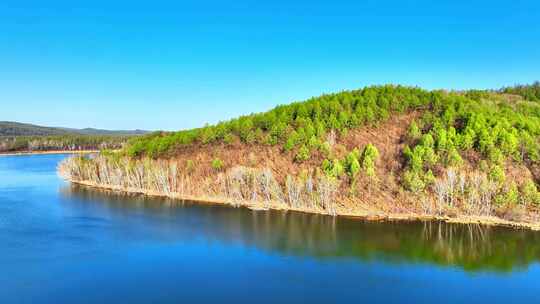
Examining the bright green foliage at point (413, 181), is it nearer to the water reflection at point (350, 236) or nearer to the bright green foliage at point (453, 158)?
the bright green foliage at point (453, 158)

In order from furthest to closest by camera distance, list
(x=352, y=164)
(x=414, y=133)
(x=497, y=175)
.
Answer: (x=414, y=133), (x=352, y=164), (x=497, y=175)

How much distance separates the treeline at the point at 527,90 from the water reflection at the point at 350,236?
54.6 metres

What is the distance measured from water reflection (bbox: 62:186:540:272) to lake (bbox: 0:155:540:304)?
0.35 ft

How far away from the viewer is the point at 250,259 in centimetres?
2967

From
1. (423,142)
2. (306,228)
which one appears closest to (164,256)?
(306,228)

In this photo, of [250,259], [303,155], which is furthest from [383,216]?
[250,259]

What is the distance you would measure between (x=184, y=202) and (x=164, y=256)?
21532 millimetres

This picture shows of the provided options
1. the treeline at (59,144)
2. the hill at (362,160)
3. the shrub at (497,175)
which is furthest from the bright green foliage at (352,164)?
the treeline at (59,144)

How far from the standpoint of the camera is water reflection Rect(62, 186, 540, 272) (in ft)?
101

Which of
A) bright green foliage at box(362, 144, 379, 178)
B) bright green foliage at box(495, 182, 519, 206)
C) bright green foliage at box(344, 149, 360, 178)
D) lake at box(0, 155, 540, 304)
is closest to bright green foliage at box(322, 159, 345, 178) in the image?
bright green foliage at box(344, 149, 360, 178)

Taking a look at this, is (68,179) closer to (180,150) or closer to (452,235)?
(180,150)

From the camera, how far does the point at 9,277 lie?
82.4 ft

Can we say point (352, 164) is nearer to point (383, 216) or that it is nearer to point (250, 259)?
point (383, 216)

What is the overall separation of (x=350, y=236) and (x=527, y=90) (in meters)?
71.6
